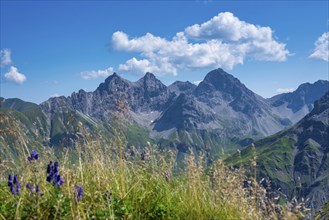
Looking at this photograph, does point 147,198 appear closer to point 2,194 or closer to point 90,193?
point 90,193

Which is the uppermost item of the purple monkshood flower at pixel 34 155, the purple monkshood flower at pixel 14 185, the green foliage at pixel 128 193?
the purple monkshood flower at pixel 34 155

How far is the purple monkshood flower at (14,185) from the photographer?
5832 millimetres

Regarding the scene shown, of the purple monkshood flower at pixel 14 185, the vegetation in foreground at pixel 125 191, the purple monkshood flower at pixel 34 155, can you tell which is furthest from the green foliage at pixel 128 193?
the purple monkshood flower at pixel 34 155

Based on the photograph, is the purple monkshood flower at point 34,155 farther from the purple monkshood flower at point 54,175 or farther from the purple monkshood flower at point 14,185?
the purple monkshood flower at point 14,185

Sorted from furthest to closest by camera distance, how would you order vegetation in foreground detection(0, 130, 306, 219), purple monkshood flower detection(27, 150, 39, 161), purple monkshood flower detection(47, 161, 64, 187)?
purple monkshood flower detection(27, 150, 39, 161) < purple monkshood flower detection(47, 161, 64, 187) < vegetation in foreground detection(0, 130, 306, 219)

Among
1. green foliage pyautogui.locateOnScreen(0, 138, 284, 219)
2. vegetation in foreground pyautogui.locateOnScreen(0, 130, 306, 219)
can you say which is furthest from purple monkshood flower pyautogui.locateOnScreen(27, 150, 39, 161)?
green foliage pyautogui.locateOnScreen(0, 138, 284, 219)

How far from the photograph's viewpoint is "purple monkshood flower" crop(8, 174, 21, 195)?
5.83 m

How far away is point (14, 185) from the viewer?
19.7 ft

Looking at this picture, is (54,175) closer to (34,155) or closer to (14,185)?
(34,155)

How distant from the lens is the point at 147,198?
6.55m

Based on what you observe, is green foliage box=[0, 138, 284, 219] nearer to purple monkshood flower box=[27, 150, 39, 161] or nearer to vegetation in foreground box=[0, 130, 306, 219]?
vegetation in foreground box=[0, 130, 306, 219]

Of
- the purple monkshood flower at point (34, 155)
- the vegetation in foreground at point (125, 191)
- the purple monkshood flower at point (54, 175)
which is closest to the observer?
the vegetation in foreground at point (125, 191)

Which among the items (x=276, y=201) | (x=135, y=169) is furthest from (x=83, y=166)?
(x=276, y=201)

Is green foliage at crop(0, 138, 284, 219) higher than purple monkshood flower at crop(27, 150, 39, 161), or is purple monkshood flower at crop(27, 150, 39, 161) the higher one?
purple monkshood flower at crop(27, 150, 39, 161)
